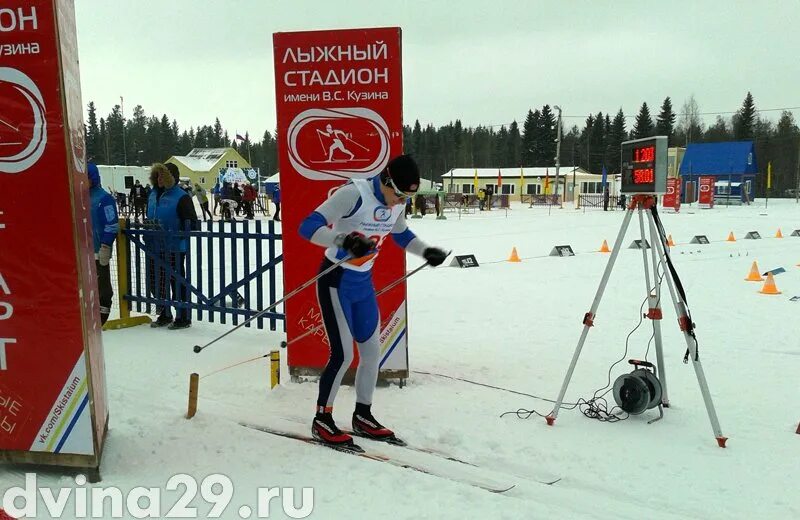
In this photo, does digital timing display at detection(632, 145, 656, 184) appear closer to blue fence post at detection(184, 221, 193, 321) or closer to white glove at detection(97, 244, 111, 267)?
blue fence post at detection(184, 221, 193, 321)

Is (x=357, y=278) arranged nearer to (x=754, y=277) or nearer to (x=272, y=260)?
(x=272, y=260)

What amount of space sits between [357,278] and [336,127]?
69.5 inches

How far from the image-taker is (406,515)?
306 centimetres

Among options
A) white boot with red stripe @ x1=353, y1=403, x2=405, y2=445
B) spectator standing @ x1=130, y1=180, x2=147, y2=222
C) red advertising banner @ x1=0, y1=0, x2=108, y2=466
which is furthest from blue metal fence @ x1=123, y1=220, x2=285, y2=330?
spectator standing @ x1=130, y1=180, x2=147, y2=222

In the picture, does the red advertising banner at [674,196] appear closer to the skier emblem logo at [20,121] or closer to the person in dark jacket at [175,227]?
the person in dark jacket at [175,227]

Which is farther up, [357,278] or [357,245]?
[357,245]

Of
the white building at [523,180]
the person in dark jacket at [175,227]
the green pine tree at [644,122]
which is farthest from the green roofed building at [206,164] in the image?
the person in dark jacket at [175,227]

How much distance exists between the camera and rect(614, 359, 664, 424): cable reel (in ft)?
14.4

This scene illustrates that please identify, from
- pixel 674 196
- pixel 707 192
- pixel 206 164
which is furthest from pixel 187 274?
pixel 206 164

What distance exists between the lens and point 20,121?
3.08 meters

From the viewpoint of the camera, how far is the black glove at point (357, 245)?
3.39m

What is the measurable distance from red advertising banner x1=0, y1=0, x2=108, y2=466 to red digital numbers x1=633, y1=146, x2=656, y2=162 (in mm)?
3844

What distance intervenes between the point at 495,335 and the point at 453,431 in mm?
2955

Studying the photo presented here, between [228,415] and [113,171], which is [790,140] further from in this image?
[228,415]
